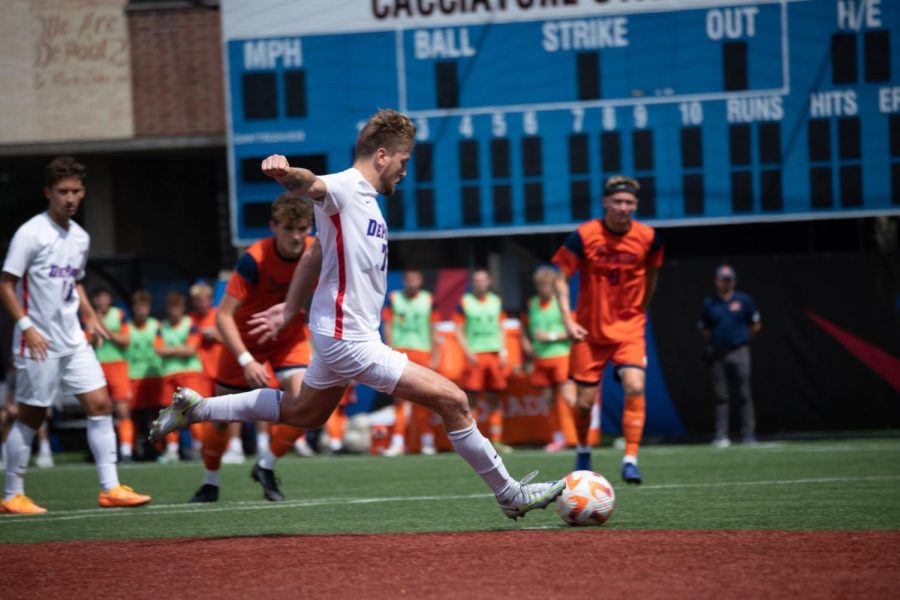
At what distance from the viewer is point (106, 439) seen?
9023 millimetres

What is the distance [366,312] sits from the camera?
21.5ft

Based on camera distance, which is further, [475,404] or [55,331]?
[475,404]

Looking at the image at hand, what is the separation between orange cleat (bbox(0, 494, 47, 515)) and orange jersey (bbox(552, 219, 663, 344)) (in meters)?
4.27

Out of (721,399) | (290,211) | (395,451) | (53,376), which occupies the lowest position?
(395,451)

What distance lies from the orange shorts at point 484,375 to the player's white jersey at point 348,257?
914cm

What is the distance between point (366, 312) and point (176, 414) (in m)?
1.33

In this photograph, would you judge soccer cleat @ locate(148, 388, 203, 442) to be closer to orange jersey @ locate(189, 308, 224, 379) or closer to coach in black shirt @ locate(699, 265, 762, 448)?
orange jersey @ locate(189, 308, 224, 379)

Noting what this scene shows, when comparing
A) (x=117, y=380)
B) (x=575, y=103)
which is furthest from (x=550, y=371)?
(x=117, y=380)

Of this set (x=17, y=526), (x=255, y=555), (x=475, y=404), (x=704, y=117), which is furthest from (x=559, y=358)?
(x=255, y=555)

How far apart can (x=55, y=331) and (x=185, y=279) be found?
10611 mm

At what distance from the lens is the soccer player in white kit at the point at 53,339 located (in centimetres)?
880

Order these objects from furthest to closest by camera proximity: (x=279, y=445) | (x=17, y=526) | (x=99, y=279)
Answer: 1. (x=99, y=279)
2. (x=279, y=445)
3. (x=17, y=526)

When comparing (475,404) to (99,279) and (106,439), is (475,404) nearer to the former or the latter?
(99,279)

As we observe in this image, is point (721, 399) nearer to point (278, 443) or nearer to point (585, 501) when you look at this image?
point (278, 443)
